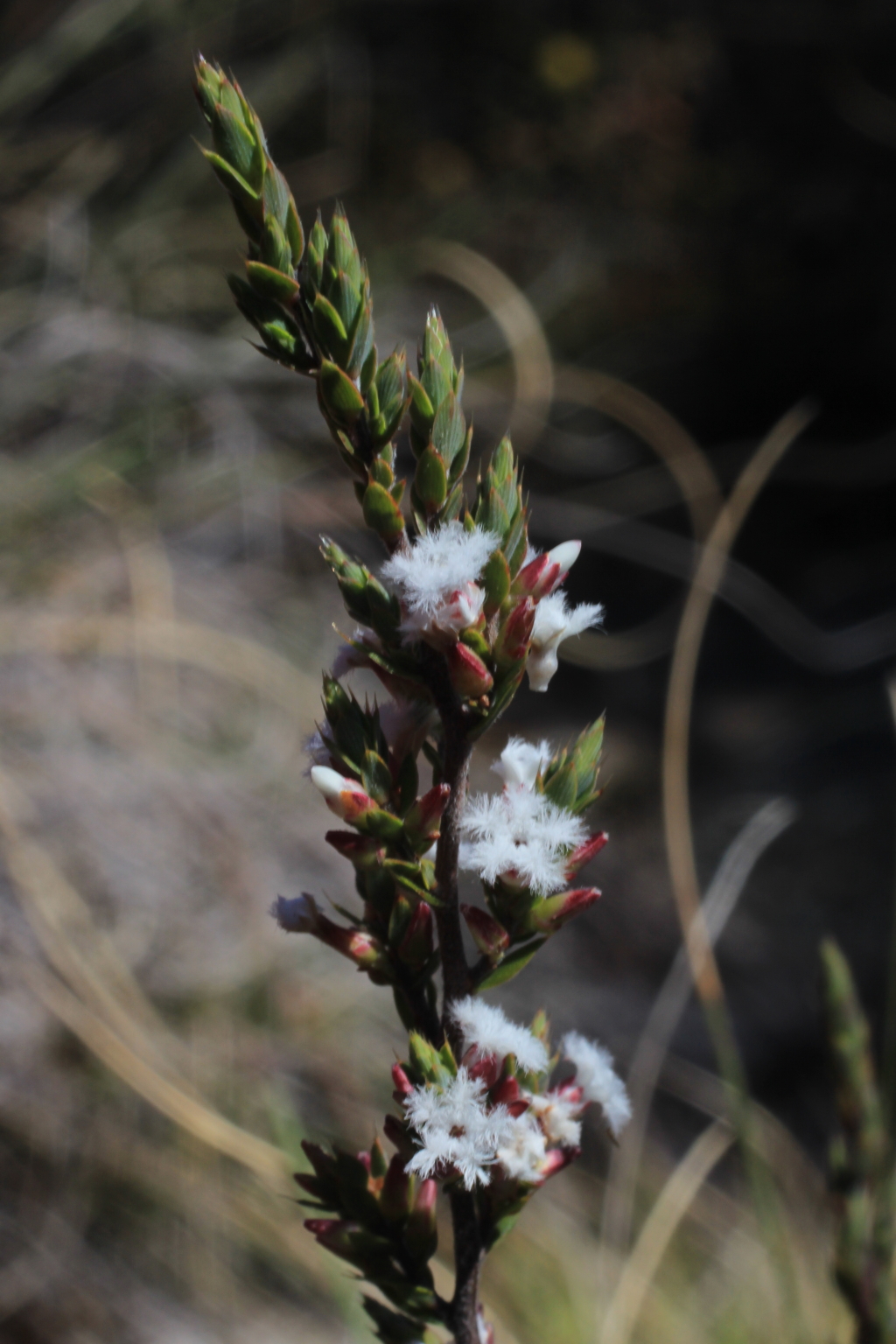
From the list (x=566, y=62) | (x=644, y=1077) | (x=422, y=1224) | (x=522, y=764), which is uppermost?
(x=566, y=62)

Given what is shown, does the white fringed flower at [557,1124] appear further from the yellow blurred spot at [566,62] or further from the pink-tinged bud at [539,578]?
the yellow blurred spot at [566,62]

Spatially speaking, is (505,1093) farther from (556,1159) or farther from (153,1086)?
(153,1086)

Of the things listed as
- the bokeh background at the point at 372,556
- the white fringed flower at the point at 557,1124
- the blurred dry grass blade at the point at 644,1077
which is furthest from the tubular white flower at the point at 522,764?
the blurred dry grass blade at the point at 644,1077

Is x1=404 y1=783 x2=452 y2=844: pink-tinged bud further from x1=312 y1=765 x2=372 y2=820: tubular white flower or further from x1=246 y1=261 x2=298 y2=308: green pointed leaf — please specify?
x1=246 y1=261 x2=298 y2=308: green pointed leaf

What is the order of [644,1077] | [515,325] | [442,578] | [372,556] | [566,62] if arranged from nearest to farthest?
[442,578] → [644,1077] → [372,556] → [515,325] → [566,62]

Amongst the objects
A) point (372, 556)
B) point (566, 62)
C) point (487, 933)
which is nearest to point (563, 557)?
point (487, 933)

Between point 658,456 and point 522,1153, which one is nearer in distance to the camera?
point 522,1153

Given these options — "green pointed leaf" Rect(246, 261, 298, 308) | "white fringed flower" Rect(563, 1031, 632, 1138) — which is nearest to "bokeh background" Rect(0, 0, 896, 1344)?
"white fringed flower" Rect(563, 1031, 632, 1138)
